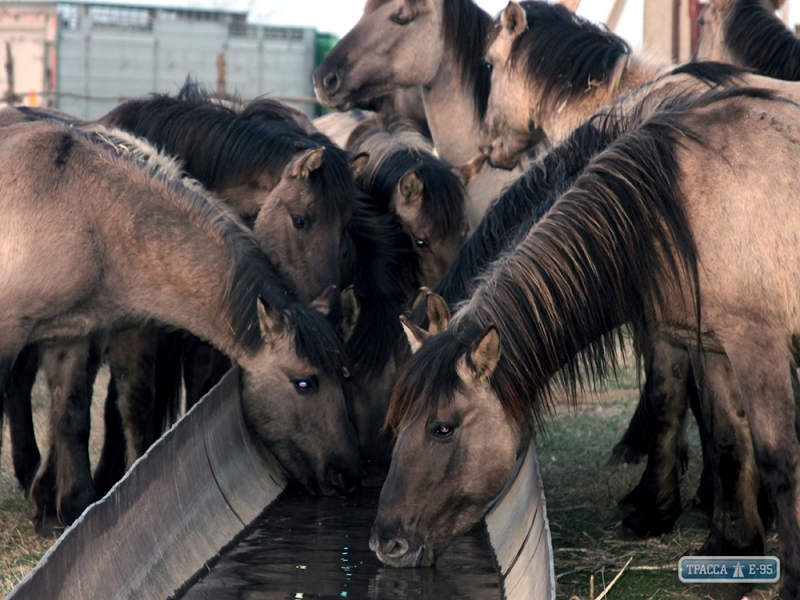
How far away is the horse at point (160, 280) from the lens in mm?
5023

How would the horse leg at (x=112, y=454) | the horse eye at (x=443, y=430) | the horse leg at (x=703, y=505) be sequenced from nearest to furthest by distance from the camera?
the horse eye at (x=443, y=430) < the horse leg at (x=703, y=505) < the horse leg at (x=112, y=454)

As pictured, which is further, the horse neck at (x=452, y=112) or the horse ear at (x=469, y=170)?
the horse neck at (x=452, y=112)

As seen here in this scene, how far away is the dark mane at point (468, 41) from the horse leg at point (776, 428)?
4.05m

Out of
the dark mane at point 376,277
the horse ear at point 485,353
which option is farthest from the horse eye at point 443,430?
the dark mane at point 376,277

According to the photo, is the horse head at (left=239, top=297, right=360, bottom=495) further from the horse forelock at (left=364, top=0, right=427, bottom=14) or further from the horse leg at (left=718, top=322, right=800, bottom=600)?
the horse forelock at (left=364, top=0, right=427, bottom=14)

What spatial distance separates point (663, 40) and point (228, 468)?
7.72m

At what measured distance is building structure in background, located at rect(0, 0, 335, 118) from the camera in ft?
73.5

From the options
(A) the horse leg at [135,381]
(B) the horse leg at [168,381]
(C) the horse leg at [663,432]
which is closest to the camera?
(C) the horse leg at [663,432]

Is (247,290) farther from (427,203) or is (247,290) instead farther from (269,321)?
(427,203)

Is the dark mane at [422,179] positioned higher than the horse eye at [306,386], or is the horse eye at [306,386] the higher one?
the dark mane at [422,179]

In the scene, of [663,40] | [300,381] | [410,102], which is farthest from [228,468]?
[663,40]

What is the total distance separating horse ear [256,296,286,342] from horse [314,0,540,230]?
2436 millimetres

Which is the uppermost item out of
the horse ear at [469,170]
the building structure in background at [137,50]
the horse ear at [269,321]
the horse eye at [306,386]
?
the horse ear at [469,170]

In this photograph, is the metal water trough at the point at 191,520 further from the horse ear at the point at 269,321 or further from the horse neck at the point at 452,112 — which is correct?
the horse neck at the point at 452,112
